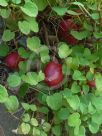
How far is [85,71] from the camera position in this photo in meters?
1.47

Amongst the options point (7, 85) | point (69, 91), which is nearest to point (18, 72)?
point (7, 85)

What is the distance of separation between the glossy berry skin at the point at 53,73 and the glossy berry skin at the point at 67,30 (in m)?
0.11

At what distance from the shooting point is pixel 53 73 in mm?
1429

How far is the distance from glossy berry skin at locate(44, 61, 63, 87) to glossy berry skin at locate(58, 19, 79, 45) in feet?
0.35

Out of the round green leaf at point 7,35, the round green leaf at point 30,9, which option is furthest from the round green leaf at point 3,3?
the round green leaf at point 7,35

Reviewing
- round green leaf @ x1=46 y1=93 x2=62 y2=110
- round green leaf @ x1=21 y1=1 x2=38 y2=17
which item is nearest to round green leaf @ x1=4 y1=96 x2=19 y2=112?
round green leaf @ x1=46 y1=93 x2=62 y2=110

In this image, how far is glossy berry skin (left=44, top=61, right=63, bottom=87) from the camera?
143 centimetres

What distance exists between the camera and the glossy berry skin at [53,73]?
1.43 metres

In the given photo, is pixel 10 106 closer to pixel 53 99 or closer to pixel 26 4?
pixel 53 99

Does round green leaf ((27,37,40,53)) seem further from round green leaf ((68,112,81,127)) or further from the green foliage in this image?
round green leaf ((68,112,81,127))

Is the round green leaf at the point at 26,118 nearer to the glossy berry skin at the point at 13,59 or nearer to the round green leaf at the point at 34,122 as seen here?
the round green leaf at the point at 34,122

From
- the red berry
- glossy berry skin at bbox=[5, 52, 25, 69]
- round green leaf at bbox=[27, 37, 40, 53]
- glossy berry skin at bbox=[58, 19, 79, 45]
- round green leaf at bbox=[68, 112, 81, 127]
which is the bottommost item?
round green leaf at bbox=[68, 112, 81, 127]

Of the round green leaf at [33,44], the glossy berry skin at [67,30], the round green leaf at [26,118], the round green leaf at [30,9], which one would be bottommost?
the round green leaf at [26,118]

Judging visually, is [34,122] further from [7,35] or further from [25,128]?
[7,35]
